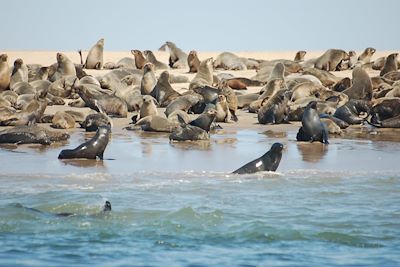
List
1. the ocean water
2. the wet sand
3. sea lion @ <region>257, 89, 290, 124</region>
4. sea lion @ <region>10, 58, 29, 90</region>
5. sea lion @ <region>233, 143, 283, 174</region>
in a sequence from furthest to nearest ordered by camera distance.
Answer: sea lion @ <region>10, 58, 29, 90</region>
sea lion @ <region>257, 89, 290, 124</region>
the wet sand
sea lion @ <region>233, 143, 283, 174</region>
the ocean water

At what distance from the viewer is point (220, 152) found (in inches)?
446

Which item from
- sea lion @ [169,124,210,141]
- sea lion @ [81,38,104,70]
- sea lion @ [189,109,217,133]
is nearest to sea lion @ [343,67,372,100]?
sea lion @ [189,109,217,133]

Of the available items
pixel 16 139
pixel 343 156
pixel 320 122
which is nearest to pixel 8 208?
pixel 16 139

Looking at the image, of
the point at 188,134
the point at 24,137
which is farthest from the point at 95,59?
the point at 24,137

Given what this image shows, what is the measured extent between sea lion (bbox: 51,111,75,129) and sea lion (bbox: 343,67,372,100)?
5.62 metres

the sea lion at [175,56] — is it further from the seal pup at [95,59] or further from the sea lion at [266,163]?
the sea lion at [266,163]

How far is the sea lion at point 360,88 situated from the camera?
54.2 feet

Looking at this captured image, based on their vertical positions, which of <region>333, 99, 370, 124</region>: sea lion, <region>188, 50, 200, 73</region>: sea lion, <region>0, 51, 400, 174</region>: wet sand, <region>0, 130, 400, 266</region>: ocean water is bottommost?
<region>0, 130, 400, 266</region>: ocean water

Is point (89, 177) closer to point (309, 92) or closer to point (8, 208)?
point (8, 208)

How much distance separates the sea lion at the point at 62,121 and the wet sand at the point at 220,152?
0.25 m

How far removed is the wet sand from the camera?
10086 mm

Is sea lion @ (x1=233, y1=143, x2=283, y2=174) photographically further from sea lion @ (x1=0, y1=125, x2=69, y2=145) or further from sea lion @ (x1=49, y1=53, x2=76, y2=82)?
sea lion @ (x1=49, y1=53, x2=76, y2=82)

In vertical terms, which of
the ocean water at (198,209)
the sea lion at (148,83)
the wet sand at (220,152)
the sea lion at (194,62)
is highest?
the sea lion at (194,62)

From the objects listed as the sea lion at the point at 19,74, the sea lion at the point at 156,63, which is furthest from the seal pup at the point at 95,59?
the sea lion at the point at 19,74
